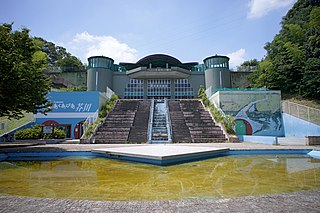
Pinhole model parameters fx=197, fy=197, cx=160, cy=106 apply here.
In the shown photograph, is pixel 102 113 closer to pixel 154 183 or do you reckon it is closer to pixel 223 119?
pixel 223 119

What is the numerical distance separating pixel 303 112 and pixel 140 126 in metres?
14.6

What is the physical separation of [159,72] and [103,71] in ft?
29.8

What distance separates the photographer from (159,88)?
33312 millimetres

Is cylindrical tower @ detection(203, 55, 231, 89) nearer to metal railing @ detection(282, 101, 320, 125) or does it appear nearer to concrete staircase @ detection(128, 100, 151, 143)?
metal railing @ detection(282, 101, 320, 125)

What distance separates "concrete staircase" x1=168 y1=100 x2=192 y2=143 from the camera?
14758 millimetres

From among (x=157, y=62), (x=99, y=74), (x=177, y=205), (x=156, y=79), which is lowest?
(x=177, y=205)

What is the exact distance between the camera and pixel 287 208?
274cm

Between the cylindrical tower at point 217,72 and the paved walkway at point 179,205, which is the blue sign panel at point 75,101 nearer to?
the paved walkway at point 179,205

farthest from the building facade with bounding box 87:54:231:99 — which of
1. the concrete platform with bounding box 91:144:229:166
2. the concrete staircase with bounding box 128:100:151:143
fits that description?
the concrete platform with bounding box 91:144:229:166

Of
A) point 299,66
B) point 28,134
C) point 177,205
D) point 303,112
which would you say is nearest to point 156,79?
point 299,66

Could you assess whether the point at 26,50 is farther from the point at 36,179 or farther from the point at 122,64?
the point at 122,64

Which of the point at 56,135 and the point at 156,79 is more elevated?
the point at 156,79

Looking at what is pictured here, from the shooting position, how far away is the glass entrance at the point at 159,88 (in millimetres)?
33188

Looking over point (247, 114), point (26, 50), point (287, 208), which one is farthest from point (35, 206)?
point (247, 114)
